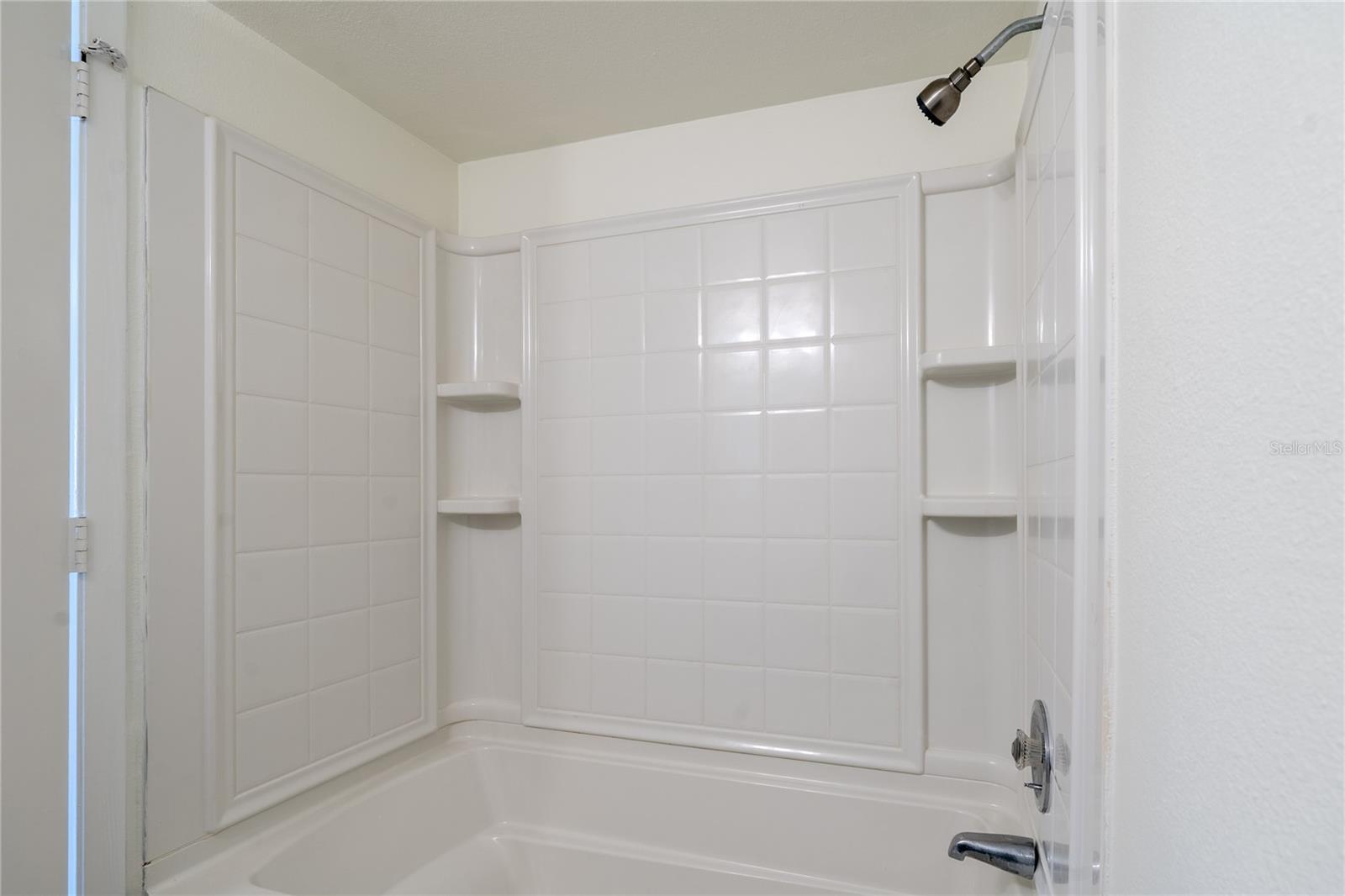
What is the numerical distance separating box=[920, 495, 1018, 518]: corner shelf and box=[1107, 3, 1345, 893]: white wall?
3.04ft

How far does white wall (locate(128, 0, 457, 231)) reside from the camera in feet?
4.53

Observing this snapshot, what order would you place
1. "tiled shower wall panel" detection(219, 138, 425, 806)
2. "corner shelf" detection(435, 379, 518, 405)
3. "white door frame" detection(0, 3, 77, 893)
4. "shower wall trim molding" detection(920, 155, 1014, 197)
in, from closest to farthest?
"white door frame" detection(0, 3, 77, 893)
"tiled shower wall panel" detection(219, 138, 425, 806)
"shower wall trim molding" detection(920, 155, 1014, 197)
"corner shelf" detection(435, 379, 518, 405)

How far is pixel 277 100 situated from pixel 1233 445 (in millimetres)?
Result: 1860

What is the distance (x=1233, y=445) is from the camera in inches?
16.9

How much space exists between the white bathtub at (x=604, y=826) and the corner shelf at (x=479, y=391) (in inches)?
37.2

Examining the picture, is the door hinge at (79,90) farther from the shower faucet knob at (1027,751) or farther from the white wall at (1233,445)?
the shower faucet knob at (1027,751)

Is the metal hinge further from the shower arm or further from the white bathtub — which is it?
the shower arm

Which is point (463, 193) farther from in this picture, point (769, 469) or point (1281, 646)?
point (1281, 646)

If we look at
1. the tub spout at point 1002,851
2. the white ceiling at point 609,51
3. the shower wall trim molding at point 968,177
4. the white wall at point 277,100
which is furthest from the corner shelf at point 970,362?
the white wall at point 277,100

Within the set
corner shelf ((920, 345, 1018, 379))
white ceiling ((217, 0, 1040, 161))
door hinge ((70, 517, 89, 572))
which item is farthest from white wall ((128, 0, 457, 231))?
corner shelf ((920, 345, 1018, 379))

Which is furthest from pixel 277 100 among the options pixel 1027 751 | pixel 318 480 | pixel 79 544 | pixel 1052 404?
pixel 1027 751

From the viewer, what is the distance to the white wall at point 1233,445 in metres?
0.33

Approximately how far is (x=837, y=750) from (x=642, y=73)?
168 centimetres

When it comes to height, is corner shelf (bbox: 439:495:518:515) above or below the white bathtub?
above
